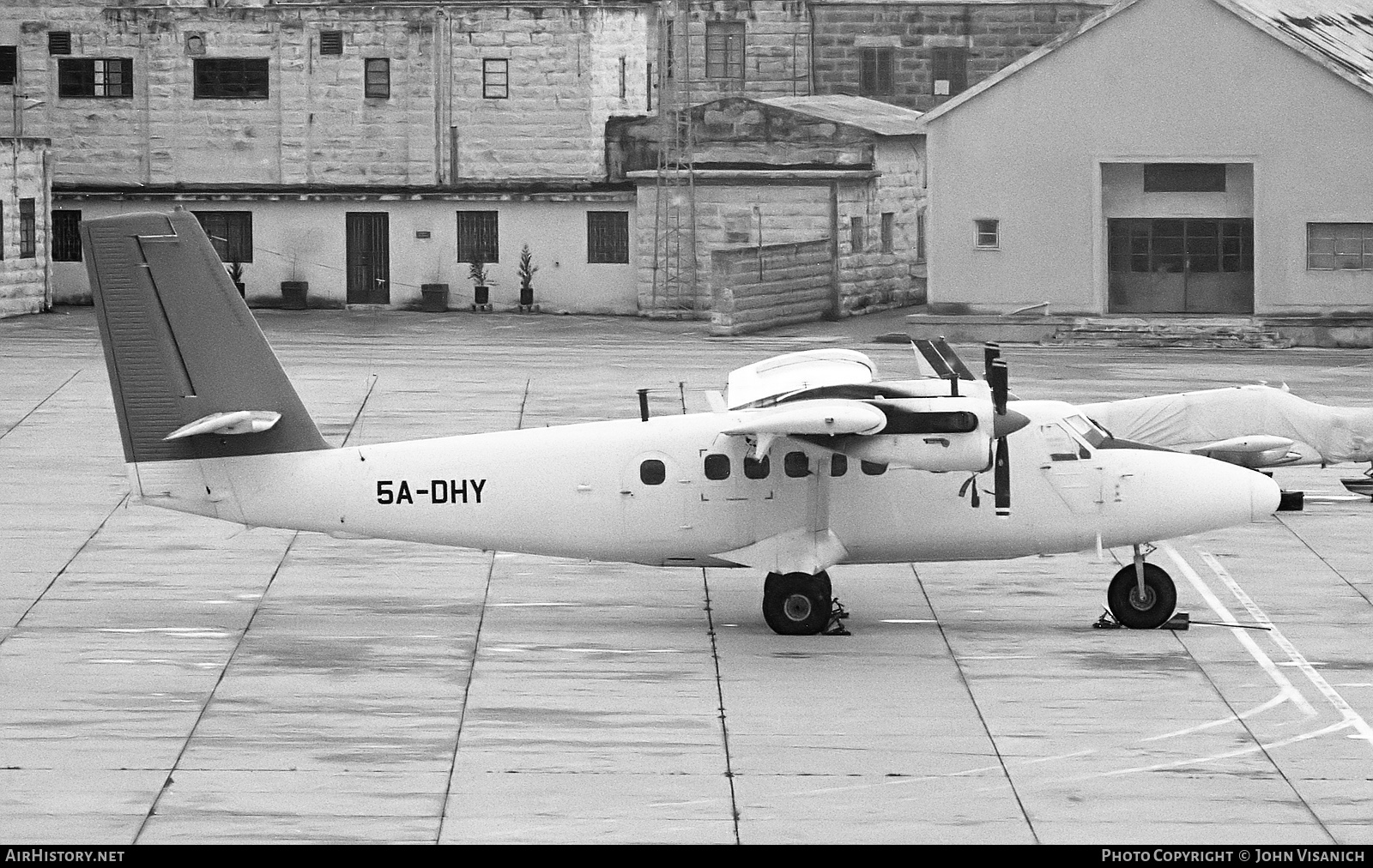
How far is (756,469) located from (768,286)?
3343 centimetres

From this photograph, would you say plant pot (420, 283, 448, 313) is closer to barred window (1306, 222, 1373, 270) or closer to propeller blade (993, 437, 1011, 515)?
barred window (1306, 222, 1373, 270)

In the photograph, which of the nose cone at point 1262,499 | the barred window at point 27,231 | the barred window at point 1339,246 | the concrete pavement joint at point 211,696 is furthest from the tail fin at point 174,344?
the barred window at point 27,231

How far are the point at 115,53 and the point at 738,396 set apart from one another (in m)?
44.2

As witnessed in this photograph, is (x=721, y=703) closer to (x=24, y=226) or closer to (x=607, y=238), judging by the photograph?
(x=607, y=238)

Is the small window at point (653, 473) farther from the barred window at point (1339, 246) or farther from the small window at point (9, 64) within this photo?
the small window at point (9, 64)

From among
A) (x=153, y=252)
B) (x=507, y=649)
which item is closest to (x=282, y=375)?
(x=153, y=252)

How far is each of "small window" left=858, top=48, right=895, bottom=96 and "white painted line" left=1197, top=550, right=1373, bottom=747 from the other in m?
50.9

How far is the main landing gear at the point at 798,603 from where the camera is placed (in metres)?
22.5

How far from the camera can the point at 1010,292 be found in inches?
2169

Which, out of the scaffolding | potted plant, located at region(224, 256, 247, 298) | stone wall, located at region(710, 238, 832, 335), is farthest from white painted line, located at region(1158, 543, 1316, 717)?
potted plant, located at region(224, 256, 247, 298)

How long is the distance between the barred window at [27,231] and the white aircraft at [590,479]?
122 ft

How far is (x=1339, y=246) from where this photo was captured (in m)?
53.2
